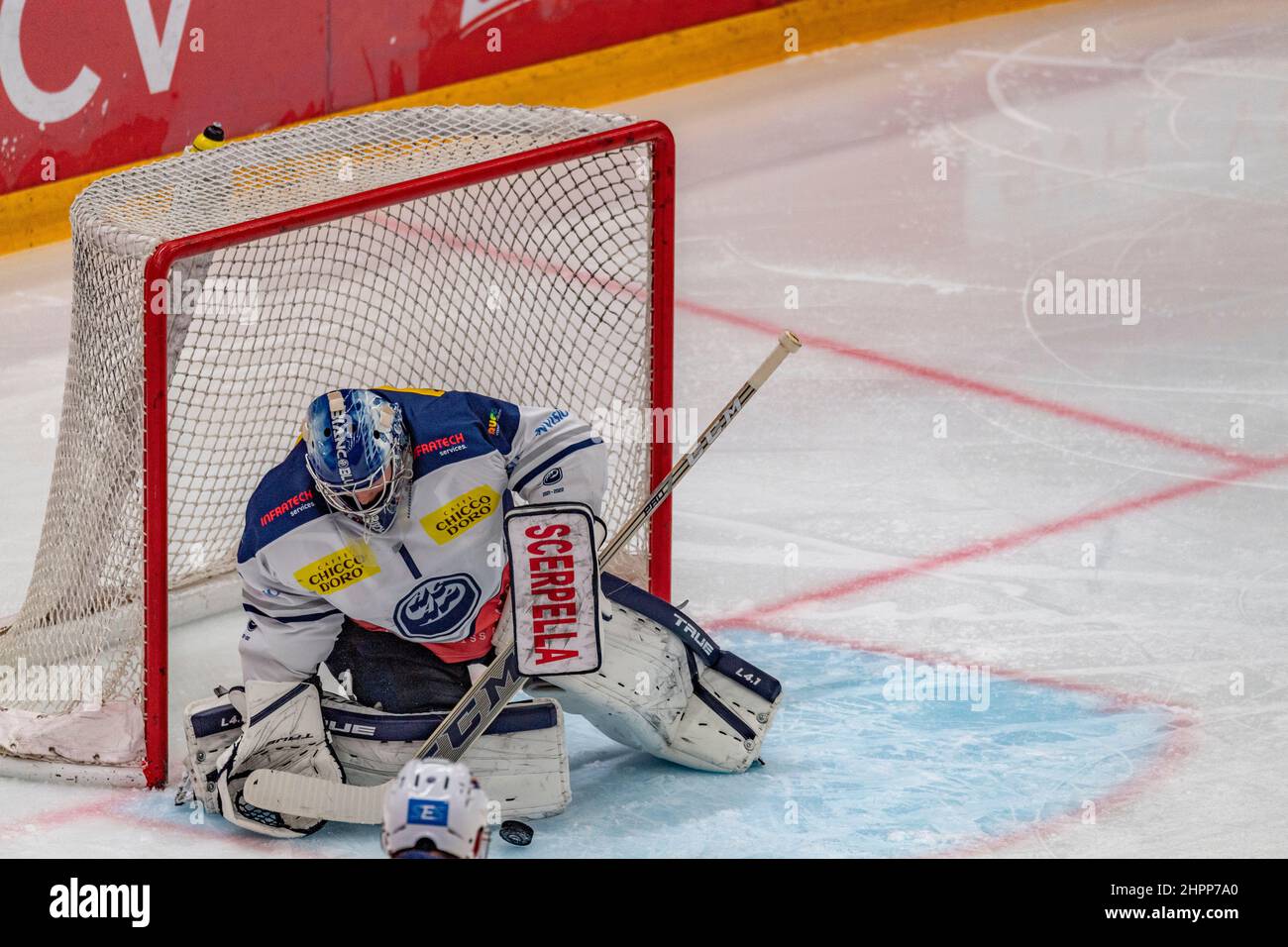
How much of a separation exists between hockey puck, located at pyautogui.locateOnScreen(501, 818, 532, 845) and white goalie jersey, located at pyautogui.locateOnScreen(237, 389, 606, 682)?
1.27 ft

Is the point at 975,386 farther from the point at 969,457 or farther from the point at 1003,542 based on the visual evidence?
the point at 1003,542

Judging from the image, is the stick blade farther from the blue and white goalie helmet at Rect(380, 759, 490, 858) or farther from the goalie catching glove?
the blue and white goalie helmet at Rect(380, 759, 490, 858)

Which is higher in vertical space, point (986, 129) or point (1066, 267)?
point (986, 129)

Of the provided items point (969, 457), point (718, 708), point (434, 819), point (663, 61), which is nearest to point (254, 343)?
point (718, 708)

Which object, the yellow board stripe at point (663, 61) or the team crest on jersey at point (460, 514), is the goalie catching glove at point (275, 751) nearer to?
the team crest on jersey at point (460, 514)

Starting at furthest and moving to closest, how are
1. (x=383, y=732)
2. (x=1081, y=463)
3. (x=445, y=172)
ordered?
(x=1081, y=463) → (x=445, y=172) → (x=383, y=732)

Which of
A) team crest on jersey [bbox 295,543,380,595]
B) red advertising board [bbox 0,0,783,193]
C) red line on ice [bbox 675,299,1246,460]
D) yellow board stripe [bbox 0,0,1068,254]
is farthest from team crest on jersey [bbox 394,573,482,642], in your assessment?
yellow board stripe [bbox 0,0,1068,254]

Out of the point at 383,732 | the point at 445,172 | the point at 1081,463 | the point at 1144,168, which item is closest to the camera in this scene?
the point at 383,732

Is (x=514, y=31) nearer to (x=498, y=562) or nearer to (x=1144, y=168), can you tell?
(x=1144, y=168)

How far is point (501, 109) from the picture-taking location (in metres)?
4.60

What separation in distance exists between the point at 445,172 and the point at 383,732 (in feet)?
3.68

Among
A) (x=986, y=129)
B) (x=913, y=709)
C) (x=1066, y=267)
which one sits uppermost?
(x=986, y=129)

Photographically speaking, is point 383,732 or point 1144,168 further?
point 1144,168

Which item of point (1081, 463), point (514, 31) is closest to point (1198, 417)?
point (1081, 463)
